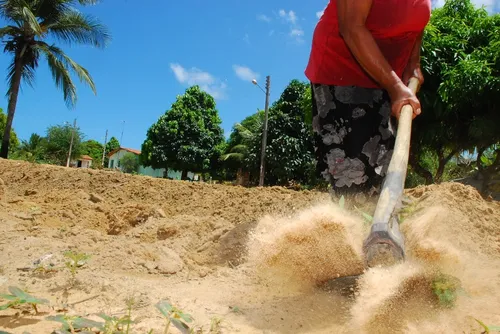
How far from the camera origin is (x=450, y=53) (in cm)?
875

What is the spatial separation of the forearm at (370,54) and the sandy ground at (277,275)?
602 millimetres

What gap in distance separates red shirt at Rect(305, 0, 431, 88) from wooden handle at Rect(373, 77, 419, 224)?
1.56 ft

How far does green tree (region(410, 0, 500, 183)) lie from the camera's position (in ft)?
26.2

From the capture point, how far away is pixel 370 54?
1.81 metres

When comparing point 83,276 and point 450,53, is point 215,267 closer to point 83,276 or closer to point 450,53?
point 83,276

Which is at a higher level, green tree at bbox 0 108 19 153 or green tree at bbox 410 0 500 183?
green tree at bbox 0 108 19 153

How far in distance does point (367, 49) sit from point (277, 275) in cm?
Answer: 119

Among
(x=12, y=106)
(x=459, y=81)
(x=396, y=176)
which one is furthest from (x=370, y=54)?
(x=12, y=106)

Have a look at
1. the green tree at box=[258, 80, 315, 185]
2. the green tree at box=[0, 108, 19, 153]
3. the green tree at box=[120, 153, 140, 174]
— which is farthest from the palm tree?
the green tree at box=[120, 153, 140, 174]

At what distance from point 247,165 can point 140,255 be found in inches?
756

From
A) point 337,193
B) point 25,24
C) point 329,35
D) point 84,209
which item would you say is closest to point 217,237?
point 337,193

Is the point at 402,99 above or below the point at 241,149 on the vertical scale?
below

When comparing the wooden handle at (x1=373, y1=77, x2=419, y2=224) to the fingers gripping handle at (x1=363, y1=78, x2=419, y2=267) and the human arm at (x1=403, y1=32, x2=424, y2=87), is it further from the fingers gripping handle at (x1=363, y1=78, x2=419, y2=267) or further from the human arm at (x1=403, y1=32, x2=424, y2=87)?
the human arm at (x1=403, y1=32, x2=424, y2=87)

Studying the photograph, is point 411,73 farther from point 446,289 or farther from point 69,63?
point 69,63
